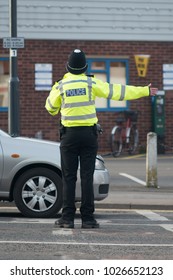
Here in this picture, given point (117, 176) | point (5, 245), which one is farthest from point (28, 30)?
point (5, 245)

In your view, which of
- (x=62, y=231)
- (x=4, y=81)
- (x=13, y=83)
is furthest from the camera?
(x=4, y=81)

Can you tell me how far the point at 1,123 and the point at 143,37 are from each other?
475cm

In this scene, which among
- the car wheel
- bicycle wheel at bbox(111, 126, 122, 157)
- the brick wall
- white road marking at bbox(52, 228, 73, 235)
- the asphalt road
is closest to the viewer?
the asphalt road

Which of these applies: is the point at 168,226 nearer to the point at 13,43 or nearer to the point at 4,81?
the point at 13,43

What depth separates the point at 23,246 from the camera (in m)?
8.32

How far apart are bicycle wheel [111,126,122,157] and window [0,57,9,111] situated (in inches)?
124

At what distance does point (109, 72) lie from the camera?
2434 centimetres

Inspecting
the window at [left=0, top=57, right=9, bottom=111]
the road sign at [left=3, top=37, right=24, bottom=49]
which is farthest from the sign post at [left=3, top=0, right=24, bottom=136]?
the window at [left=0, top=57, right=9, bottom=111]

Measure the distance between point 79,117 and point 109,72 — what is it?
1488 cm

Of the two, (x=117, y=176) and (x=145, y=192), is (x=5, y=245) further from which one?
(x=117, y=176)

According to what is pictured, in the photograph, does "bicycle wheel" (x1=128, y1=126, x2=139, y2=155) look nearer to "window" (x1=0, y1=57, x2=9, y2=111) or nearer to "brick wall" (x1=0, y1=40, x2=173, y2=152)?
"brick wall" (x1=0, y1=40, x2=173, y2=152)

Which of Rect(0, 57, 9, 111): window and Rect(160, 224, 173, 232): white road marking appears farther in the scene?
Rect(0, 57, 9, 111): window

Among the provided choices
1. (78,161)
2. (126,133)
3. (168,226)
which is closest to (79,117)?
(78,161)

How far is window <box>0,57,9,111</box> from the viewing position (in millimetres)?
23844
